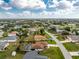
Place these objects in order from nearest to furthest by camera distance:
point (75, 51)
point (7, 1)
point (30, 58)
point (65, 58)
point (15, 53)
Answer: point (30, 58), point (65, 58), point (15, 53), point (75, 51), point (7, 1)

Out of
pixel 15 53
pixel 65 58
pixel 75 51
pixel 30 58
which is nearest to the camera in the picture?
pixel 30 58

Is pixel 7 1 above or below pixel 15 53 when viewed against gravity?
above

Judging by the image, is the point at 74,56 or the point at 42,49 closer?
the point at 74,56

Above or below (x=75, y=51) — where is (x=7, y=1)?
above

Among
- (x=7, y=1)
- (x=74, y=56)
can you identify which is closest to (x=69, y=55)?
(x=74, y=56)

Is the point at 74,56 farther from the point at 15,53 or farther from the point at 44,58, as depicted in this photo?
the point at 15,53

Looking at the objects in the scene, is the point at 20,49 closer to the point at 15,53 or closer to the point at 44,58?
the point at 15,53

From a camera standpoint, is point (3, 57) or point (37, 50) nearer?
point (3, 57)

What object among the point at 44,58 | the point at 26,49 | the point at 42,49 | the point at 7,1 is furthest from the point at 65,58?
the point at 7,1

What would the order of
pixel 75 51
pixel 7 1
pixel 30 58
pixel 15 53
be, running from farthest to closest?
1. pixel 7 1
2. pixel 75 51
3. pixel 15 53
4. pixel 30 58
